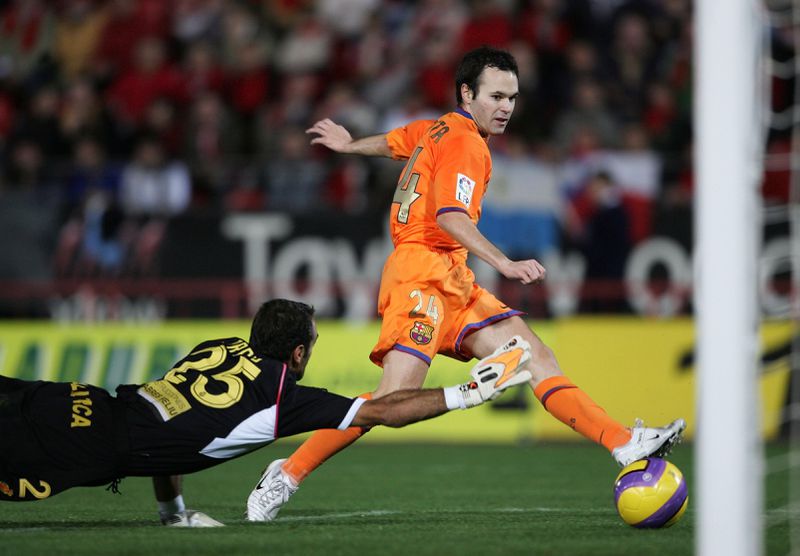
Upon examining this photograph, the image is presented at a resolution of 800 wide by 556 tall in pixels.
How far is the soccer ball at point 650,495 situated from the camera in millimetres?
6449

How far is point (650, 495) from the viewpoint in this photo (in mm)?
6453

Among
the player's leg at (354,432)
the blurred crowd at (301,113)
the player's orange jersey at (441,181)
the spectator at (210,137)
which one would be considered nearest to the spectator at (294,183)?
the blurred crowd at (301,113)

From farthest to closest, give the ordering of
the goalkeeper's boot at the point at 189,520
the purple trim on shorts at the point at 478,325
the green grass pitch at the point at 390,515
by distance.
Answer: the purple trim on shorts at the point at 478,325 < the goalkeeper's boot at the point at 189,520 < the green grass pitch at the point at 390,515

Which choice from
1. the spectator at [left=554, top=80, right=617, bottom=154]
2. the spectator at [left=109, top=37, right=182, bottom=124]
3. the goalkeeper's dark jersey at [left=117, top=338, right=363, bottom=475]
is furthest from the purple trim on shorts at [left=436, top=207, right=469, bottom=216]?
the spectator at [left=109, top=37, right=182, bottom=124]

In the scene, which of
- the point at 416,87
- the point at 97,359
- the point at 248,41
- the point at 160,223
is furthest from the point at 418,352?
the point at 248,41

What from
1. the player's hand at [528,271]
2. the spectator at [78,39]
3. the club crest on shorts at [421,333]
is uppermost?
the spectator at [78,39]

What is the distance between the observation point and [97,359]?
547 inches

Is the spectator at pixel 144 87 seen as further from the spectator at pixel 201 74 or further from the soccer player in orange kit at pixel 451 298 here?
the soccer player in orange kit at pixel 451 298

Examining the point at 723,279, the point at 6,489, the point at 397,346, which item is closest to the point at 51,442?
the point at 6,489

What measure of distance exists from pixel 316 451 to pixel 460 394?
134 centimetres

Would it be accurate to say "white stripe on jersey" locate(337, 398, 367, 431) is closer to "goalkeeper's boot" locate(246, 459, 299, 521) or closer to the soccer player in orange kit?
the soccer player in orange kit

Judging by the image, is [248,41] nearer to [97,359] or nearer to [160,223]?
[160,223]

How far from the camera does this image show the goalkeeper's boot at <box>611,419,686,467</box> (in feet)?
22.1

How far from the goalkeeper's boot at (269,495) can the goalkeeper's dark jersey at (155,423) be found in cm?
71
